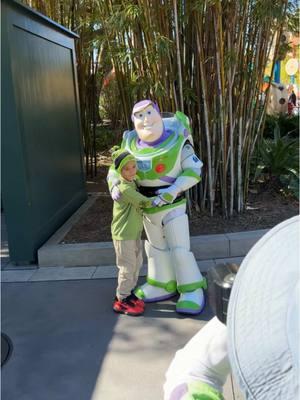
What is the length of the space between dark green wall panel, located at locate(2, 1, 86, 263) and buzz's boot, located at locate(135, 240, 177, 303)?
129 centimetres

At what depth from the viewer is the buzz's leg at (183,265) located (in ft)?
10.1

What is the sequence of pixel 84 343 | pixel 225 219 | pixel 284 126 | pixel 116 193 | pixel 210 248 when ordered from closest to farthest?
1. pixel 84 343
2. pixel 116 193
3. pixel 210 248
4. pixel 225 219
5. pixel 284 126

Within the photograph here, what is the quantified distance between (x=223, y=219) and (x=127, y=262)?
6.10 feet

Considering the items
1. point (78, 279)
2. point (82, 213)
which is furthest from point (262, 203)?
point (78, 279)

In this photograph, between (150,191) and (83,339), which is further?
(150,191)

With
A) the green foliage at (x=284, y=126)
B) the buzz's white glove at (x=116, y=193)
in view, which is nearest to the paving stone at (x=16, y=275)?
the buzz's white glove at (x=116, y=193)

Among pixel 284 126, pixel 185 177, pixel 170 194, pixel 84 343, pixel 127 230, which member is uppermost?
pixel 284 126

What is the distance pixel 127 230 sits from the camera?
2973mm

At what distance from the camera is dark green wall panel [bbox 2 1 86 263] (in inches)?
147

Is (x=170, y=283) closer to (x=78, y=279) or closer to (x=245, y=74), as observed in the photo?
(x=78, y=279)

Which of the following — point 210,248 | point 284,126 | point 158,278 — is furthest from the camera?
point 284,126

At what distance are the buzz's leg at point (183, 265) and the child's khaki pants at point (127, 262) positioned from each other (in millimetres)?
245

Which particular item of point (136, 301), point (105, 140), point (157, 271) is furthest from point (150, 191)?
point (105, 140)

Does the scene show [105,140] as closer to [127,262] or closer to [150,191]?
[150,191]
